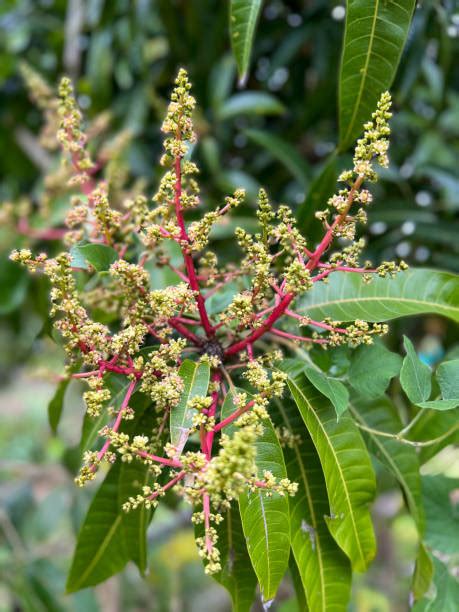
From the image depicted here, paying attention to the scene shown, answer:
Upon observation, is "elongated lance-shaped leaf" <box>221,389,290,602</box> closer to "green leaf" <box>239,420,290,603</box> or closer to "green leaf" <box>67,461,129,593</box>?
"green leaf" <box>239,420,290,603</box>

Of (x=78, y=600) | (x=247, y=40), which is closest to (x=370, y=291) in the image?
(x=247, y=40)

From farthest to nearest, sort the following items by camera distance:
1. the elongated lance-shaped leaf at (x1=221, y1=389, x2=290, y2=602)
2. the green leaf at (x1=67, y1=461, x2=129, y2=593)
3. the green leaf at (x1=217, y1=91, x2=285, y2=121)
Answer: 1. the green leaf at (x1=217, y1=91, x2=285, y2=121)
2. the green leaf at (x1=67, y1=461, x2=129, y2=593)
3. the elongated lance-shaped leaf at (x1=221, y1=389, x2=290, y2=602)

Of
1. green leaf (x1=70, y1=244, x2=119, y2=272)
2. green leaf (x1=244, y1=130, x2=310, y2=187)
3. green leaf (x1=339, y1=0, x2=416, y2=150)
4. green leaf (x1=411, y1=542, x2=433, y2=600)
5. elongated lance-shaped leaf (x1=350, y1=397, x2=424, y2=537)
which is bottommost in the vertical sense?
green leaf (x1=411, y1=542, x2=433, y2=600)

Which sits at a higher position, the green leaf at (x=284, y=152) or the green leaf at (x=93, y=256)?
the green leaf at (x=284, y=152)

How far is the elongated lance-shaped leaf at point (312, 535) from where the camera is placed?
93 cm

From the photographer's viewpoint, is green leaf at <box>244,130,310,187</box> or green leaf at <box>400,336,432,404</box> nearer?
green leaf at <box>400,336,432,404</box>

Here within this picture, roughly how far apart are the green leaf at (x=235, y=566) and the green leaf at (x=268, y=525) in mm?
146

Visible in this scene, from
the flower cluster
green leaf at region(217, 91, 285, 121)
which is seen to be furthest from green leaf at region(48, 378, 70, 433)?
green leaf at region(217, 91, 285, 121)

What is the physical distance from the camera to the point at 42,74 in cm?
252

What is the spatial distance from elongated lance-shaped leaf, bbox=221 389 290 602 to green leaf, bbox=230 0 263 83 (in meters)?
0.59

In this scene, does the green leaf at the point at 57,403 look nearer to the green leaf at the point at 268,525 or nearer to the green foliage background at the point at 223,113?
the green leaf at the point at 268,525

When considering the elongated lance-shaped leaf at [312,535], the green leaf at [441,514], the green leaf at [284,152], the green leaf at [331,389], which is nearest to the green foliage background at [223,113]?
the green leaf at [284,152]

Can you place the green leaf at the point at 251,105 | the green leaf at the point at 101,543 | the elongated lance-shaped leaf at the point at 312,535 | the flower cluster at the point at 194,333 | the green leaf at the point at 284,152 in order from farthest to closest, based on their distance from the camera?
the green leaf at the point at 251,105, the green leaf at the point at 284,152, the green leaf at the point at 101,543, the elongated lance-shaped leaf at the point at 312,535, the flower cluster at the point at 194,333

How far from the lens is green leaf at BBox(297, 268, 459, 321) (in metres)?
0.96
